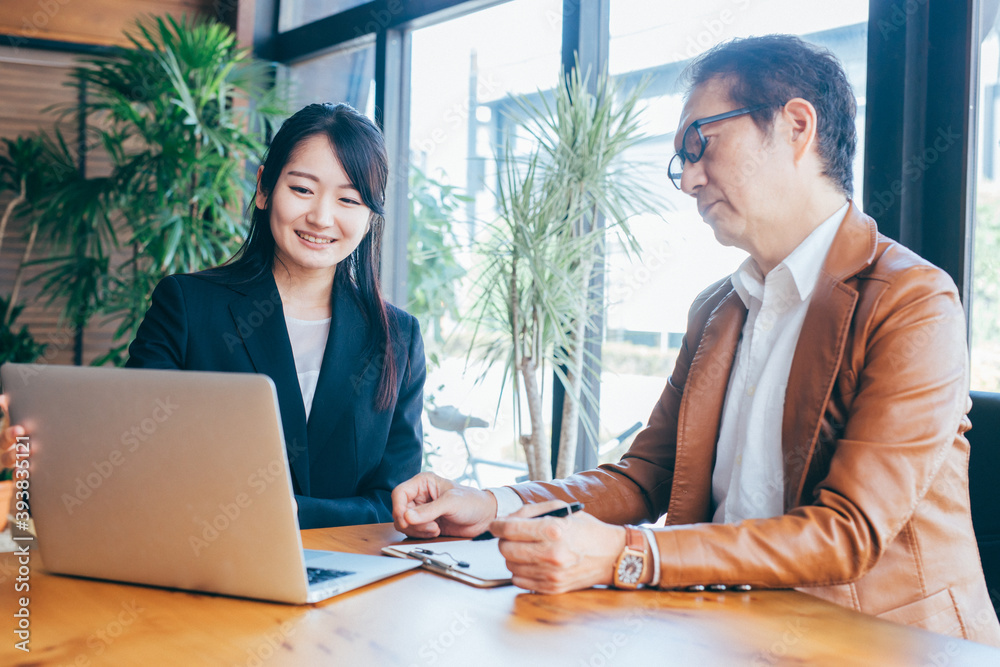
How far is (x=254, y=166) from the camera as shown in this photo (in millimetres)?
4648

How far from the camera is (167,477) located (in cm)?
91

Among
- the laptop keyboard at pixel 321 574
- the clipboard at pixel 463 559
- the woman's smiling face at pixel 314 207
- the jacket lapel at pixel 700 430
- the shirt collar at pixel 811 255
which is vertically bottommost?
the clipboard at pixel 463 559

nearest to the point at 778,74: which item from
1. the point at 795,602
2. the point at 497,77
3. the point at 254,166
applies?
the point at 795,602

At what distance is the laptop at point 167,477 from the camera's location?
34.4 inches

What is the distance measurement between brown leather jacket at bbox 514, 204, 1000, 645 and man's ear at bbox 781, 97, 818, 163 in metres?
0.14

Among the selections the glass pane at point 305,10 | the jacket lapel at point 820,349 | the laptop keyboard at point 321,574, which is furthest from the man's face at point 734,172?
the glass pane at point 305,10

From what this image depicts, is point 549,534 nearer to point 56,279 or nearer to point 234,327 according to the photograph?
→ point 234,327

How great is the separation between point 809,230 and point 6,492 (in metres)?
1.36

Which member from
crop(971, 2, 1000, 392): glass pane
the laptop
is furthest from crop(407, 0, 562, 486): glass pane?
the laptop

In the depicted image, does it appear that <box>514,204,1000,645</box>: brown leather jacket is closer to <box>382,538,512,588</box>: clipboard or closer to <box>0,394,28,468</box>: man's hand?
<box>382,538,512,588</box>: clipboard

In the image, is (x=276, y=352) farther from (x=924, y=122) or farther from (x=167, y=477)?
(x=924, y=122)

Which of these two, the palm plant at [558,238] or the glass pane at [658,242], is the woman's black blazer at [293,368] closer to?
the palm plant at [558,238]

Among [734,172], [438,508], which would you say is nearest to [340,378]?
[438,508]

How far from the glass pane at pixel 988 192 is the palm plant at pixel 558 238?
961mm
